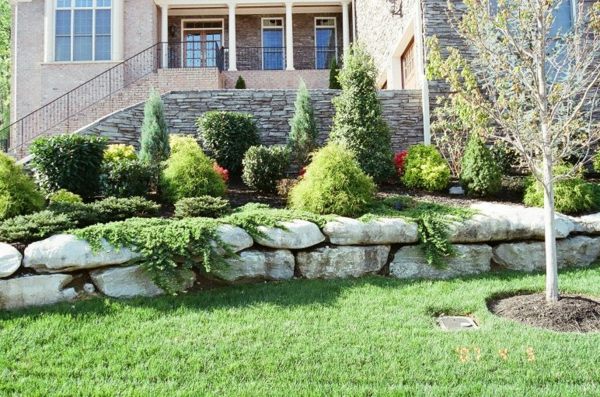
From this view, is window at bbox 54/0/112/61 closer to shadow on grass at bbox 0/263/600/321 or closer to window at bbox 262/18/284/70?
window at bbox 262/18/284/70

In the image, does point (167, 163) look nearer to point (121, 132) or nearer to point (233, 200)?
point (233, 200)

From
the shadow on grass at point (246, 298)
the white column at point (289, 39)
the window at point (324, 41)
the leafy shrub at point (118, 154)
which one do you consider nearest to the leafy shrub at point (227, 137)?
the leafy shrub at point (118, 154)

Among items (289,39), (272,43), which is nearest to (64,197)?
(289,39)

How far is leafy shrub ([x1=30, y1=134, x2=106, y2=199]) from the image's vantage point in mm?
7465

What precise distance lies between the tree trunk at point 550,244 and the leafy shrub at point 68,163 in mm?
5640

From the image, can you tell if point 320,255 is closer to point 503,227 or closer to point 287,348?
point 287,348

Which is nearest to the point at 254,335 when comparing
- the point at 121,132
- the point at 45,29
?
the point at 121,132

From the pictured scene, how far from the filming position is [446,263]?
20.6 feet

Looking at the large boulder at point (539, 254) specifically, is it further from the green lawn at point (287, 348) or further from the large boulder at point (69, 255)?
the large boulder at point (69, 255)

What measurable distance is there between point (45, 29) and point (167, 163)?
1069 centimetres

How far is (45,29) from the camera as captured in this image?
52.5ft

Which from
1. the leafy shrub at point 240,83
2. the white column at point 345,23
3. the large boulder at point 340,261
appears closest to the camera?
the large boulder at point 340,261

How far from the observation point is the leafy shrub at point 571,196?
7.24 metres

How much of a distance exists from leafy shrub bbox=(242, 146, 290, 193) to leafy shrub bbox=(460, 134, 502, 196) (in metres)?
2.70
